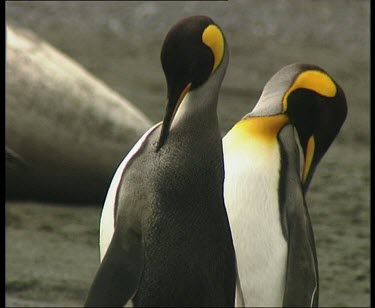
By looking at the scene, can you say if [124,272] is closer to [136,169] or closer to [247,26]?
[136,169]

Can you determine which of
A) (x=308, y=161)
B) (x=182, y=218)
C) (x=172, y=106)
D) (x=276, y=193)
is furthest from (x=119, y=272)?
(x=276, y=193)

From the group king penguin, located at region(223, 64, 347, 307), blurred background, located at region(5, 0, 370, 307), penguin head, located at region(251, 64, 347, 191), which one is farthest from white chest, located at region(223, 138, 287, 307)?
blurred background, located at region(5, 0, 370, 307)

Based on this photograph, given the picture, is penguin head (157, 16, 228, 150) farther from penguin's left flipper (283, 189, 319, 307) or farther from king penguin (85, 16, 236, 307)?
penguin's left flipper (283, 189, 319, 307)

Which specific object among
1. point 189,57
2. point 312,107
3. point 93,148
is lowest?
point 93,148

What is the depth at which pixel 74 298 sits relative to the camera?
3.77 m

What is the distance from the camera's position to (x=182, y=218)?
227cm

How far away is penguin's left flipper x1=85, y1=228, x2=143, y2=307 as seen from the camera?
223cm

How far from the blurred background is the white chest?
94 cm

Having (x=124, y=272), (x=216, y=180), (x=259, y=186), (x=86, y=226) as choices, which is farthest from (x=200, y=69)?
(x=86, y=226)

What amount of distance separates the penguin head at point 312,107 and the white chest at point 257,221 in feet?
0.35

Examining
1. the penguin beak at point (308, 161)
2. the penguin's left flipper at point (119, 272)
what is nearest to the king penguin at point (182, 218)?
the penguin's left flipper at point (119, 272)

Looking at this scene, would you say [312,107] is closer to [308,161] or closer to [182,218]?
[308,161]

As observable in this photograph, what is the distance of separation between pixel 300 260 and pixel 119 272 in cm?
65

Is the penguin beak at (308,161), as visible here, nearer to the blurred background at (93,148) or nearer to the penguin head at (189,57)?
the penguin head at (189,57)
